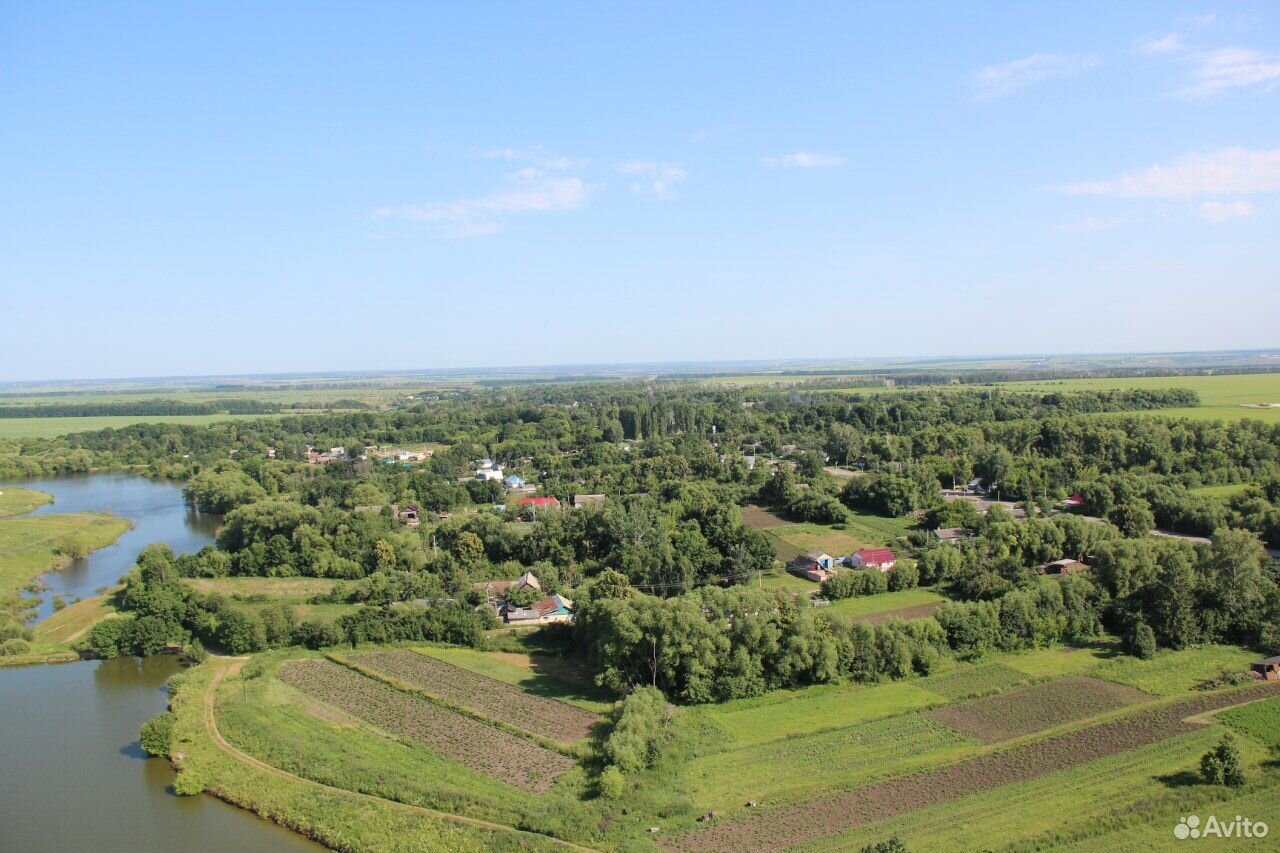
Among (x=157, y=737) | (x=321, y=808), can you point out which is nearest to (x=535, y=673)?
(x=321, y=808)

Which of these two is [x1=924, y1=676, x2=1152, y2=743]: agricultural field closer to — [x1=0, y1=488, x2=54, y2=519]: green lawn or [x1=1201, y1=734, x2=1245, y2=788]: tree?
[x1=1201, y1=734, x2=1245, y2=788]: tree

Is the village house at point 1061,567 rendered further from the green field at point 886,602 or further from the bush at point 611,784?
the bush at point 611,784

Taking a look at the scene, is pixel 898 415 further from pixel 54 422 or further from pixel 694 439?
pixel 54 422

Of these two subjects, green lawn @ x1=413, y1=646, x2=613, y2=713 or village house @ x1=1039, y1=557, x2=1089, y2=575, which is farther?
village house @ x1=1039, y1=557, x2=1089, y2=575

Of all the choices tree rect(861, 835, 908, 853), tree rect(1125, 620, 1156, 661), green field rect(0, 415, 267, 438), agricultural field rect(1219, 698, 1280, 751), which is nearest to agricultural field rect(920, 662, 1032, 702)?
tree rect(1125, 620, 1156, 661)

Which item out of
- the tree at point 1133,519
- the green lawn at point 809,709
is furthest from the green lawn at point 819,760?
the tree at point 1133,519

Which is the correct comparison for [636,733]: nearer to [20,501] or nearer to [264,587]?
[264,587]
